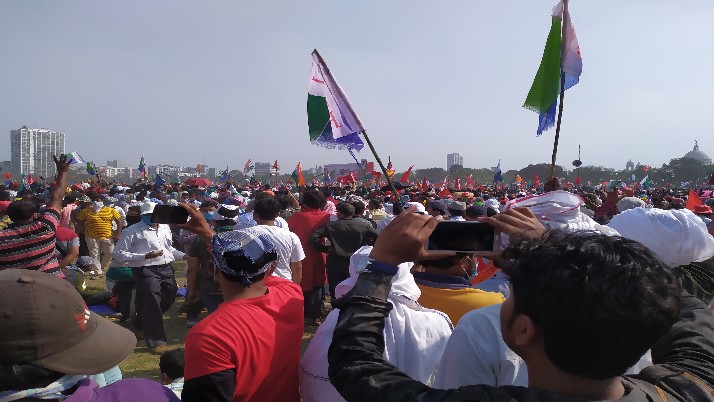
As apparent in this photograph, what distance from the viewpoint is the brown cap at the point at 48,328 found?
1363mm

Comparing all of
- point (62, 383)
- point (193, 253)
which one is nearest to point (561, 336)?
point (62, 383)

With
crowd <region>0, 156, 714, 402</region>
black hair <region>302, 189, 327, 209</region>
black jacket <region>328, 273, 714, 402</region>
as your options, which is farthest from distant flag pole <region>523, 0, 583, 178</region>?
black jacket <region>328, 273, 714, 402</region>

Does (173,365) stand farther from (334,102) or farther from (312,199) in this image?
(312,199)

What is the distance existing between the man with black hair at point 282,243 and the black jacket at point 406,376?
3.41 meters

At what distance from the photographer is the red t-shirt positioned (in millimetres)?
1831

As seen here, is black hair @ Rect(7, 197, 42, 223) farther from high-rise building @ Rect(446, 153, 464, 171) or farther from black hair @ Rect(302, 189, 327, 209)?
high-rise building @ Rect(446, 153, 464, 171)

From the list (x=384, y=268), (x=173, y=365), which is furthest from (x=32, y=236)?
(x=384, y=268)

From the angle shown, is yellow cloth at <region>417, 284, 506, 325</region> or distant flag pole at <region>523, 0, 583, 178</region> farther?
distant flag pole at <region>523, 0, 583, 178</region>

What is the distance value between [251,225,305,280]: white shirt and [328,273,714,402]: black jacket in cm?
358

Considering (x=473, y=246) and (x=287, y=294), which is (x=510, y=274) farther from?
(x=287, y=294)

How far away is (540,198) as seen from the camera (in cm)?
250

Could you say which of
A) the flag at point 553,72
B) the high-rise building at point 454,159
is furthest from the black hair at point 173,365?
the high-rise building at point 454,159

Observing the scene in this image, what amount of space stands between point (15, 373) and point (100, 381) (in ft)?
1.52

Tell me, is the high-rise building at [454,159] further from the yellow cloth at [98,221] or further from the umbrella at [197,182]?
the yellow cloth at [98,221]
